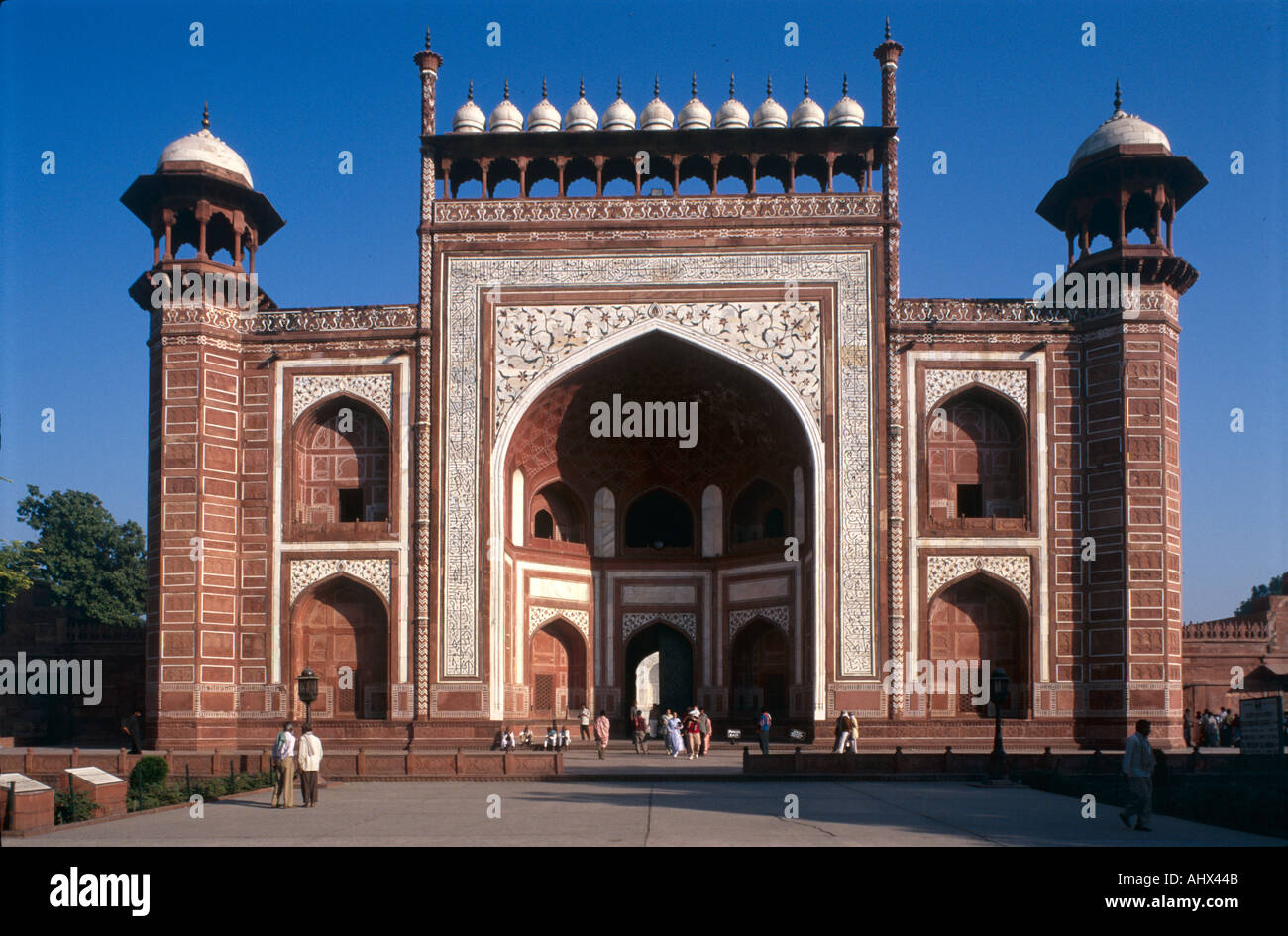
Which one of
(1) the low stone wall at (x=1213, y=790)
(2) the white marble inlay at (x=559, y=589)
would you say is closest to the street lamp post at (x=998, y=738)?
(1) the low stone wall at (x=1213, y=790)

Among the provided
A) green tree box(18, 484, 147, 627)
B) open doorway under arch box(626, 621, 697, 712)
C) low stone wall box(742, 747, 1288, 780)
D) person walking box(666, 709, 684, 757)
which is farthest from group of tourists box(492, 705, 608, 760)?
green tree box(18, 484, 147, 627)

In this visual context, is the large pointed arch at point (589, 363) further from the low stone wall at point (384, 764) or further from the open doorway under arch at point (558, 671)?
the low stone wall at point (384, 764)

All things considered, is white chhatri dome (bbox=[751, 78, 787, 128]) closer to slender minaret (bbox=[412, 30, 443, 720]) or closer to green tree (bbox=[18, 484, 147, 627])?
slender minaret (bbox=[412, 30, 443, 720])

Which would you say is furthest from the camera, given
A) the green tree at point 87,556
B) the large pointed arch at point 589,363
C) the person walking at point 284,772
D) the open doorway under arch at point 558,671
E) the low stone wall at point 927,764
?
the green tree at point 87,556

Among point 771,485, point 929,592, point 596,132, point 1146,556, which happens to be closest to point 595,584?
point 771,485

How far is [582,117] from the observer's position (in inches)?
1035

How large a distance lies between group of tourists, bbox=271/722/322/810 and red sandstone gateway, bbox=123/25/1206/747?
388 inches

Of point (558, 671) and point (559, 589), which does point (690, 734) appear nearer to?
point (558, 671)

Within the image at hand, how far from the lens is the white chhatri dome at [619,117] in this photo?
2622cm

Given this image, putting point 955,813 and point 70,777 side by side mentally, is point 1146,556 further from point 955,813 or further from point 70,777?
point 70,777

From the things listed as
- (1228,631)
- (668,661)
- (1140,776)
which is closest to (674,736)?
(668,661)

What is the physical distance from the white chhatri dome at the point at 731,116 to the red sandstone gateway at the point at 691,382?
6 cm

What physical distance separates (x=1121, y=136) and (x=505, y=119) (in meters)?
11.6
